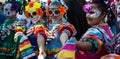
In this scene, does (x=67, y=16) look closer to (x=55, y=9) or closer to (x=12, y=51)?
(x=55, y=9)

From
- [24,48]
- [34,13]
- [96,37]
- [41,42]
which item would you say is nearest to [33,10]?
[34,13]

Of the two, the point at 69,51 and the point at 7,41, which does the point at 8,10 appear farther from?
the point at 69,51

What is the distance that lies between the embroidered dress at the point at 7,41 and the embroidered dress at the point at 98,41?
1.38m

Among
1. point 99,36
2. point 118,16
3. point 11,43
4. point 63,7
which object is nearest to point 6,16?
point 11,43

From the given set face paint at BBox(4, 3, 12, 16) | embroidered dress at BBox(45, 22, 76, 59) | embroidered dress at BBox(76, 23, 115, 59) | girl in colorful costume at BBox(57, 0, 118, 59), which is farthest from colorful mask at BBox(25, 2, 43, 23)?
embroidered dress at BBox(76, 23, 115, 59)

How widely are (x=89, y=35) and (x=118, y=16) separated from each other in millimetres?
1039

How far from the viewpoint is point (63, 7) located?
449 cm

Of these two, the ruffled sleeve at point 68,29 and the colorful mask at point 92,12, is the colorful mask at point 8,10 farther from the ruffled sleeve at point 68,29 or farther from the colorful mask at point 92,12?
the colorful mask at point 92,12

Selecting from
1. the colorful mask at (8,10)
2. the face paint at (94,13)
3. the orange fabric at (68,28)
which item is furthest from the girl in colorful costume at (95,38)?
the colorful mask at (8,10)

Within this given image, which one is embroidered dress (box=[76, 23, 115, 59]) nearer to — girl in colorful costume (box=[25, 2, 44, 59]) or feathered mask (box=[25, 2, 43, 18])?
girl in colorful costume (box=[25, 2, 44, 59])

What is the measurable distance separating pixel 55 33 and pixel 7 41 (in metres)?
0.62

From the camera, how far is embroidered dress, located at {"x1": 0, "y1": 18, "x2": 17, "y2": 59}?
4.30 m

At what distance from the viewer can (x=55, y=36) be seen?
14.3 ft

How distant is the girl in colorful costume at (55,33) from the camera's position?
169 inches
